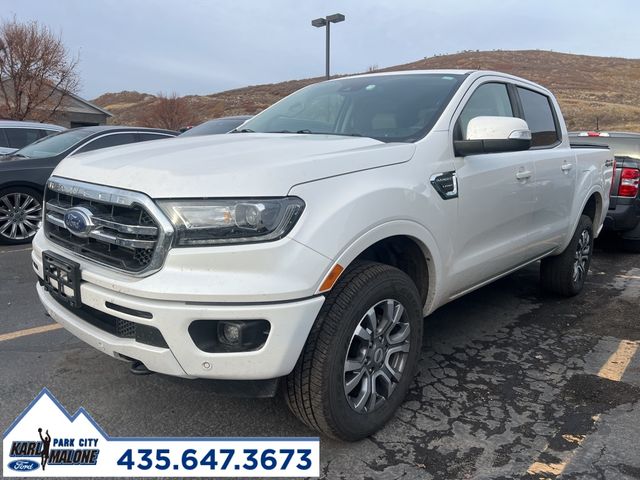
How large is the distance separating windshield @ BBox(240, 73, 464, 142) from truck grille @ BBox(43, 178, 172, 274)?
1427mm

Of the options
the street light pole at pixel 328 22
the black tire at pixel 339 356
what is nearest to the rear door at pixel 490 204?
the black tire at pixel 339 356

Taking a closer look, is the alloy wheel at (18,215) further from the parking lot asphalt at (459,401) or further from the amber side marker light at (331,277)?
the amber side marker light at (331,277)

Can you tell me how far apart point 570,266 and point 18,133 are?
8897 mm

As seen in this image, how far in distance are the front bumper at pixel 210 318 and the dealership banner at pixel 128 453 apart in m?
0.48

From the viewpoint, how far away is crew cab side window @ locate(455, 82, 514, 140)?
323 cm

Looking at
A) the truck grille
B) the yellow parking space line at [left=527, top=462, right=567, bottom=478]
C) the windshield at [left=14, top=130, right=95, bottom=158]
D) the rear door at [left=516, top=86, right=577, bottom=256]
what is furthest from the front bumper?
the windshield at [left=14, top=130, right=95, bottom=158]

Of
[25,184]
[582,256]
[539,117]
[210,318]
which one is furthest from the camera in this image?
[25,184]

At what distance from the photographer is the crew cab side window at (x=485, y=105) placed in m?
3.23

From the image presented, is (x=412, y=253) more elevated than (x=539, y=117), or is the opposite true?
(x=539, y=117)

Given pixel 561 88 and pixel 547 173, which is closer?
pixel 547 173

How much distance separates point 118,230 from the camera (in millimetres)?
2219

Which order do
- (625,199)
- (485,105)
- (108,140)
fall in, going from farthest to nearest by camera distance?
(108,140), (625,199), (485,105)

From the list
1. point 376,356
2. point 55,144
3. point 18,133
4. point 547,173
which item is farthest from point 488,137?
point 18,133

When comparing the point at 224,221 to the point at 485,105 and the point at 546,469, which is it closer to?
the point at 546,469
